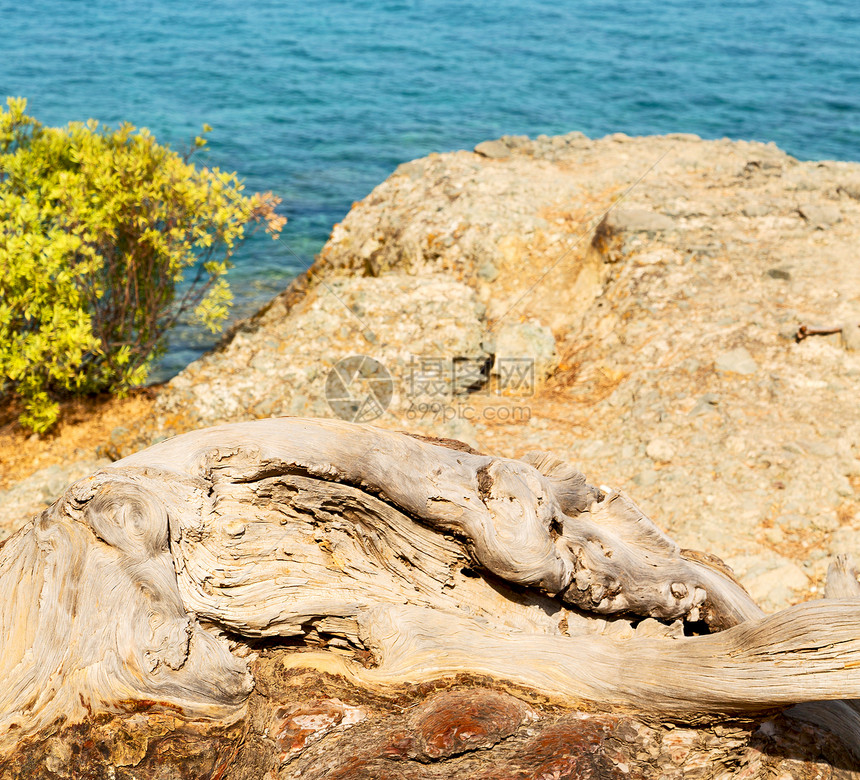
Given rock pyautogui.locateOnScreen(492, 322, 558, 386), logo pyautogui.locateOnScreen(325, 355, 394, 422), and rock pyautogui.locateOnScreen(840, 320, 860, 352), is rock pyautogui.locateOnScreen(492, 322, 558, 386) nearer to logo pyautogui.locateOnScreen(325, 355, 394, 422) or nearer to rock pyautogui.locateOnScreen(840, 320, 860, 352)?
logo pyautogui.locateOnScreen(325, 355, 394, 422)

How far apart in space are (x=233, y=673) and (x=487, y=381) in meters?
6.44

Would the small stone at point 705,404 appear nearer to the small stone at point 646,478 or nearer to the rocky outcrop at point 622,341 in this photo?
the rocky outcrop at point 622,341

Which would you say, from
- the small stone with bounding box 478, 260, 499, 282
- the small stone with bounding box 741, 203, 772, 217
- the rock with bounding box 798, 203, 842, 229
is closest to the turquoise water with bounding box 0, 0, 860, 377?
the small stone with bounding box 478, 260, 499, 282

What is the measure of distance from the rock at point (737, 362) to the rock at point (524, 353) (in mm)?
2129

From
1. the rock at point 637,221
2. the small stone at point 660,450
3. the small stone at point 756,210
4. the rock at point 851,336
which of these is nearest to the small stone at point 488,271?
the rock at point 637,221

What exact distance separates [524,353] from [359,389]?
7.45 feet

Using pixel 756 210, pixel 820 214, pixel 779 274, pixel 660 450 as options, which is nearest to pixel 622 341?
pixel 660 450

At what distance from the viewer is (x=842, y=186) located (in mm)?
11141

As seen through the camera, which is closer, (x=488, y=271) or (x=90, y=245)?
(x=90, y=245)

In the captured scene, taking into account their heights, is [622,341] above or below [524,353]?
above

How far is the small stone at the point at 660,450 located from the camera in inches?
287

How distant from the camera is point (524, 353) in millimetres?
9438

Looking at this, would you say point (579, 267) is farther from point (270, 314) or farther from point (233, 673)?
point (233, 673)

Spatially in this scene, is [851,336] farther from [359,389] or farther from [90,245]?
[90,245]
